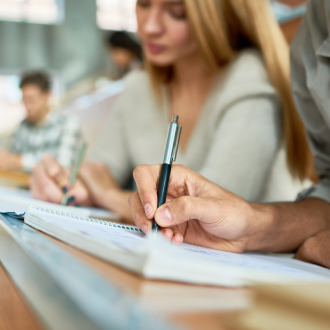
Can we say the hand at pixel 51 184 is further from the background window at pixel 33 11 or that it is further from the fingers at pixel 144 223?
the background window at pixel 33 11

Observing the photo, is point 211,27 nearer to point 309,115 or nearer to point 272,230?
point 309,115

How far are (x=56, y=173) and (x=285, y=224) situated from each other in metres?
0.41

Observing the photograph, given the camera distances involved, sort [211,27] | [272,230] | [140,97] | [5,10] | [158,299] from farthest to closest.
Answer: [5,10]
[140,97]
[211,27]
[272,230]
[158,299]

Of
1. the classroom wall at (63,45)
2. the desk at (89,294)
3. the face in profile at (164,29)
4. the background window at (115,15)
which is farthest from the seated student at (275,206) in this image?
the background window at (115,15)

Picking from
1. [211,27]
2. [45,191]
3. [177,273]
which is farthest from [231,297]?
[211,27]

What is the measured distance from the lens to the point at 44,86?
296cm

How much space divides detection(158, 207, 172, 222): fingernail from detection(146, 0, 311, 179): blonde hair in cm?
43

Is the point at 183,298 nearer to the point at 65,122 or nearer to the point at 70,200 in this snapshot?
the point at 70,200

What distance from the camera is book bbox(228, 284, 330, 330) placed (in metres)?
0.17

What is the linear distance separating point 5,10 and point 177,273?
7.07 m

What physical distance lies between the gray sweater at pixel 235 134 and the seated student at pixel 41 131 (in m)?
1.26

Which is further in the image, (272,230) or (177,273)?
(272,230)

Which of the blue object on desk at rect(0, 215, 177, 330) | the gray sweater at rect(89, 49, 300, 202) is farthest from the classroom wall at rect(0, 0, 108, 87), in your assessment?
the blue object on desk at rect(0, 215, 177, 330)

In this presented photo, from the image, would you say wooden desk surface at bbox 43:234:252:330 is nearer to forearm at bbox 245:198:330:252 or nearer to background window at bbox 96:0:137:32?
forearm at bbox 245:198:330:252
